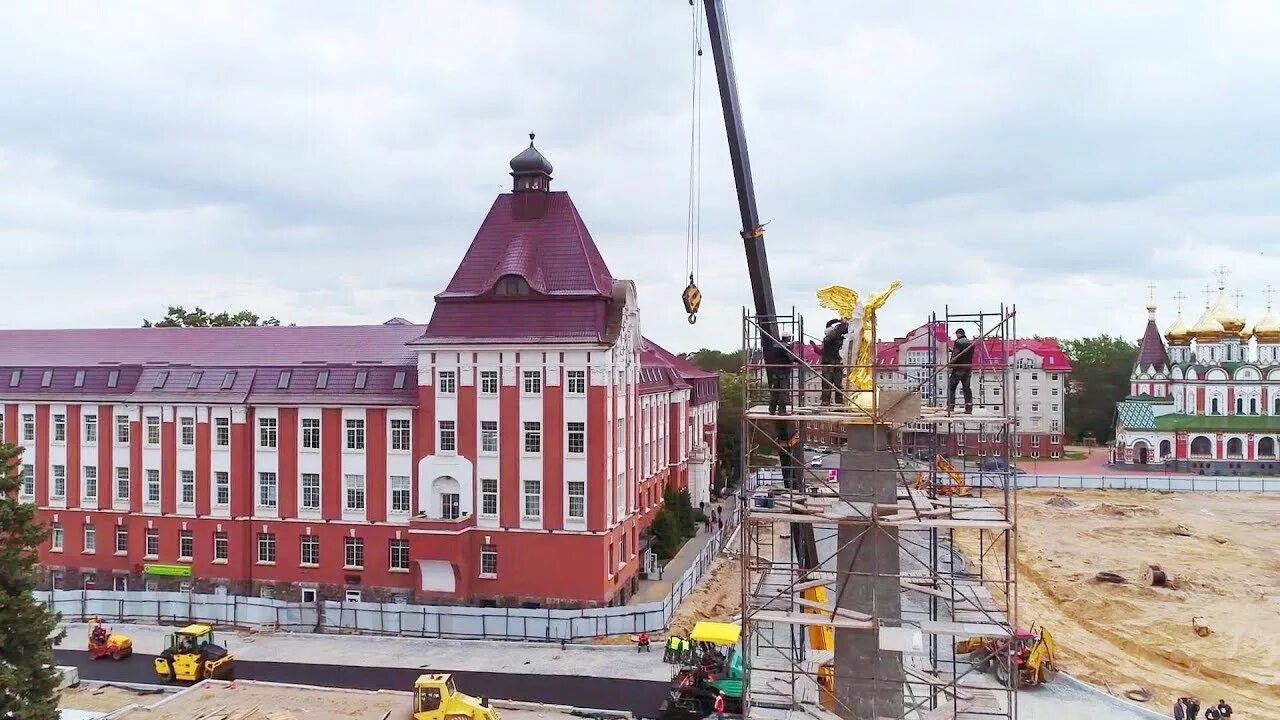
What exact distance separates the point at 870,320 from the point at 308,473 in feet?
82.0

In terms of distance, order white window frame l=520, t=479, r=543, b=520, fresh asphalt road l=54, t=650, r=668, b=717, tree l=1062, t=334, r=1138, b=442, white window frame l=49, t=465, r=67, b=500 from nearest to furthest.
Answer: fresh asphalt road l=54, t=650, r=668, b=717 < white window frame l=520, t=479, r=543, b=520 < white window frame l=49, t=465, r=67, b=500 < tree l=1062, t=334, r=1138, b=442

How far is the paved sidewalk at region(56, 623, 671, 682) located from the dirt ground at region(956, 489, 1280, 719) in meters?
13.4

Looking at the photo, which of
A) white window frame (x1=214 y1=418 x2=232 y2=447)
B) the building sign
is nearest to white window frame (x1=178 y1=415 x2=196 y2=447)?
white window frame (x1=214 y1=418 x2=232 y2=447)

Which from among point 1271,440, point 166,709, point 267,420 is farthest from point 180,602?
point 1271,440

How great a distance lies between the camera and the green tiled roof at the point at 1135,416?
242 ft

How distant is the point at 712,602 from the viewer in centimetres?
3244

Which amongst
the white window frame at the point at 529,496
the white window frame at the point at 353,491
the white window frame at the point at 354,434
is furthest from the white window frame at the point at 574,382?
the white window frame at the point at 353,491

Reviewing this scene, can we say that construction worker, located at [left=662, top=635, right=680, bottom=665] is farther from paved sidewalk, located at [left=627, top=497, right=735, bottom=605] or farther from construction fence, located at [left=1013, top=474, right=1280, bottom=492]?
construction fence, located at [left=1013, top=474, right=1280, bottom=492]

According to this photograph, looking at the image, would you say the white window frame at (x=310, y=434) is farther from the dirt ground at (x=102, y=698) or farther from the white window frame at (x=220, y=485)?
the dirt ground at (x=102, y=698)

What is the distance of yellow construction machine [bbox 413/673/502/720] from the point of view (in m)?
20.0

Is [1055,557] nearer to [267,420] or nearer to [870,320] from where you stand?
[870,320]

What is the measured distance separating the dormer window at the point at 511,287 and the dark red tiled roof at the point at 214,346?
4978 mm

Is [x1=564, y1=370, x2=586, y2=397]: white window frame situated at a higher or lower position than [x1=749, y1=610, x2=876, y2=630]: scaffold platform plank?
higher

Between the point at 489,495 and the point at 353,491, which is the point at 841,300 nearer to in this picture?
the point at 489,495
